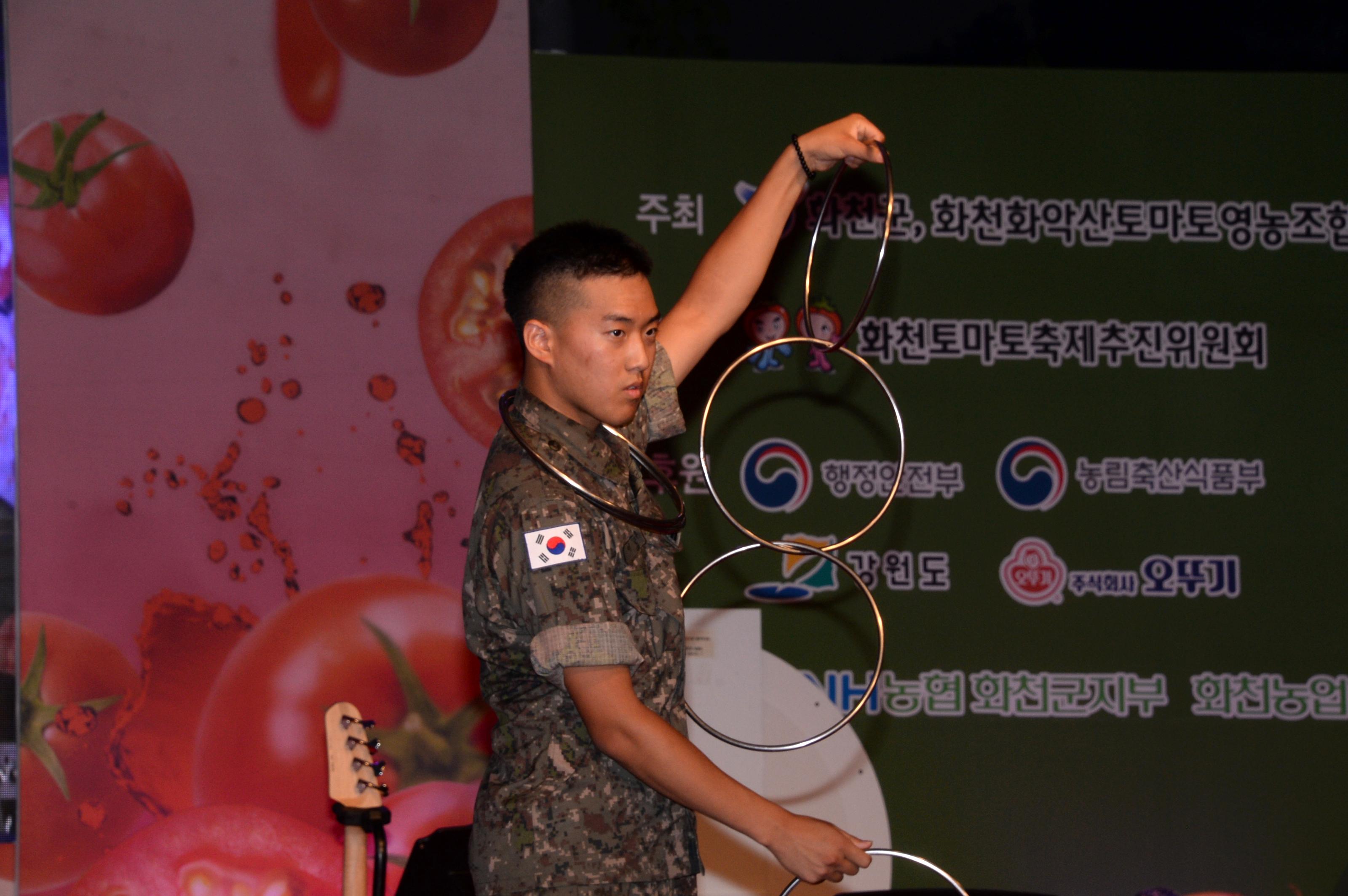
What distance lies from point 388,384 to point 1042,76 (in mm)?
2950

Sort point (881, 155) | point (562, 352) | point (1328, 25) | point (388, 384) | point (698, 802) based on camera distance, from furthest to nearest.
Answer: point (1328, 25) < point (388, 384) < point (881, 155) < point (562, 352) < point (698, 802)

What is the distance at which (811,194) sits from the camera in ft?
16.1

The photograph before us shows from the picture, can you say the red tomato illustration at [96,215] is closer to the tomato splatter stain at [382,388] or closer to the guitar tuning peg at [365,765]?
the tomato splatter stain at [382,388]

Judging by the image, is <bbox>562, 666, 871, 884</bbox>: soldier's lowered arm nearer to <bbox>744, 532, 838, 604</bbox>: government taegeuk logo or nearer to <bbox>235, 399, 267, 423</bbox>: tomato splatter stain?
<bbox>744, 532, 838, 604</bbox>: government taegeuk logo

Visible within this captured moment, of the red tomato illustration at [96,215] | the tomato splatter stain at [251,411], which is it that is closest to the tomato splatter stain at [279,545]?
the tomato splatter stain at [251,411]

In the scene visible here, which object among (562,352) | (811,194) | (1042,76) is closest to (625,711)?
(562,352)

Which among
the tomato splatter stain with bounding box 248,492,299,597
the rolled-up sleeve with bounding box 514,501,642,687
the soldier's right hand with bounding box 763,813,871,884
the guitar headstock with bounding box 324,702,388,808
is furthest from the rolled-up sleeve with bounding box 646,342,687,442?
the tomato splatter stain with bounding box 248,492,299,597

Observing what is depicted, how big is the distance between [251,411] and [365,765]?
80.3 inches

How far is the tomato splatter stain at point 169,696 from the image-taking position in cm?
462

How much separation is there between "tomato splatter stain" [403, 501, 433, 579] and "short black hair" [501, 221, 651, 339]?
237 centimetres

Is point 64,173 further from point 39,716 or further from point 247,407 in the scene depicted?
point 39,716

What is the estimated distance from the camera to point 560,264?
2383 mm

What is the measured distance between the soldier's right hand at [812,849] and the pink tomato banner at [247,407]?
9.28 ft

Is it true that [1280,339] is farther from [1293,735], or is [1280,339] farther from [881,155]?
[881,155]
